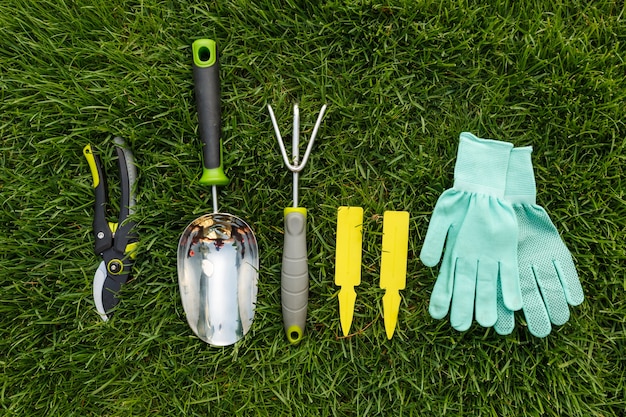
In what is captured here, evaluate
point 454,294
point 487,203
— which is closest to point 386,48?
point 487,203

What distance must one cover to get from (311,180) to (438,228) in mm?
387

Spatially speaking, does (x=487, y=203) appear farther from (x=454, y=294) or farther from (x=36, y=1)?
(x=36, y=1)

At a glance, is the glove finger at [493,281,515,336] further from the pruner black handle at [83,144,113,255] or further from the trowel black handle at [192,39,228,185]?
the pruner black handle at [83,144,113,255]

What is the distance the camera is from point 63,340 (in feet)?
4.93

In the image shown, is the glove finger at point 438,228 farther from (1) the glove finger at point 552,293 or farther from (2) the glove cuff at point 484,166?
(1) the glove finger at point 552,293

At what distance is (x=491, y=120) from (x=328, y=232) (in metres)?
0.58

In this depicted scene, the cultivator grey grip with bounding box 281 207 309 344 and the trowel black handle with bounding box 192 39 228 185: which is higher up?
the trowel black handle with bounding box 192 39 228 185

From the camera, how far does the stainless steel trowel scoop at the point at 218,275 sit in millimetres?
1494

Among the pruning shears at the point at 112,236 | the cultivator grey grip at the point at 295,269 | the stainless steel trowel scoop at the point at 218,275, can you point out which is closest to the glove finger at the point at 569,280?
the cultivator grey grip at the point at 295,269

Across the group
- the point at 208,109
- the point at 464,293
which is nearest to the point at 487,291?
the point at 464,293

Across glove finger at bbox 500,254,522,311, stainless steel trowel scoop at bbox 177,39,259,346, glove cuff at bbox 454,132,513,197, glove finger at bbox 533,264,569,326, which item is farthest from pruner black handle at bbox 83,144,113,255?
glove finger at bbox 533,264,569,326

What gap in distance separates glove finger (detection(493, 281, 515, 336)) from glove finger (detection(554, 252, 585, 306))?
0.53ft

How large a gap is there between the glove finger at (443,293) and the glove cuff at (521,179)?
0.84ft

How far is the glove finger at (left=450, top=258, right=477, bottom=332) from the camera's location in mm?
1432
